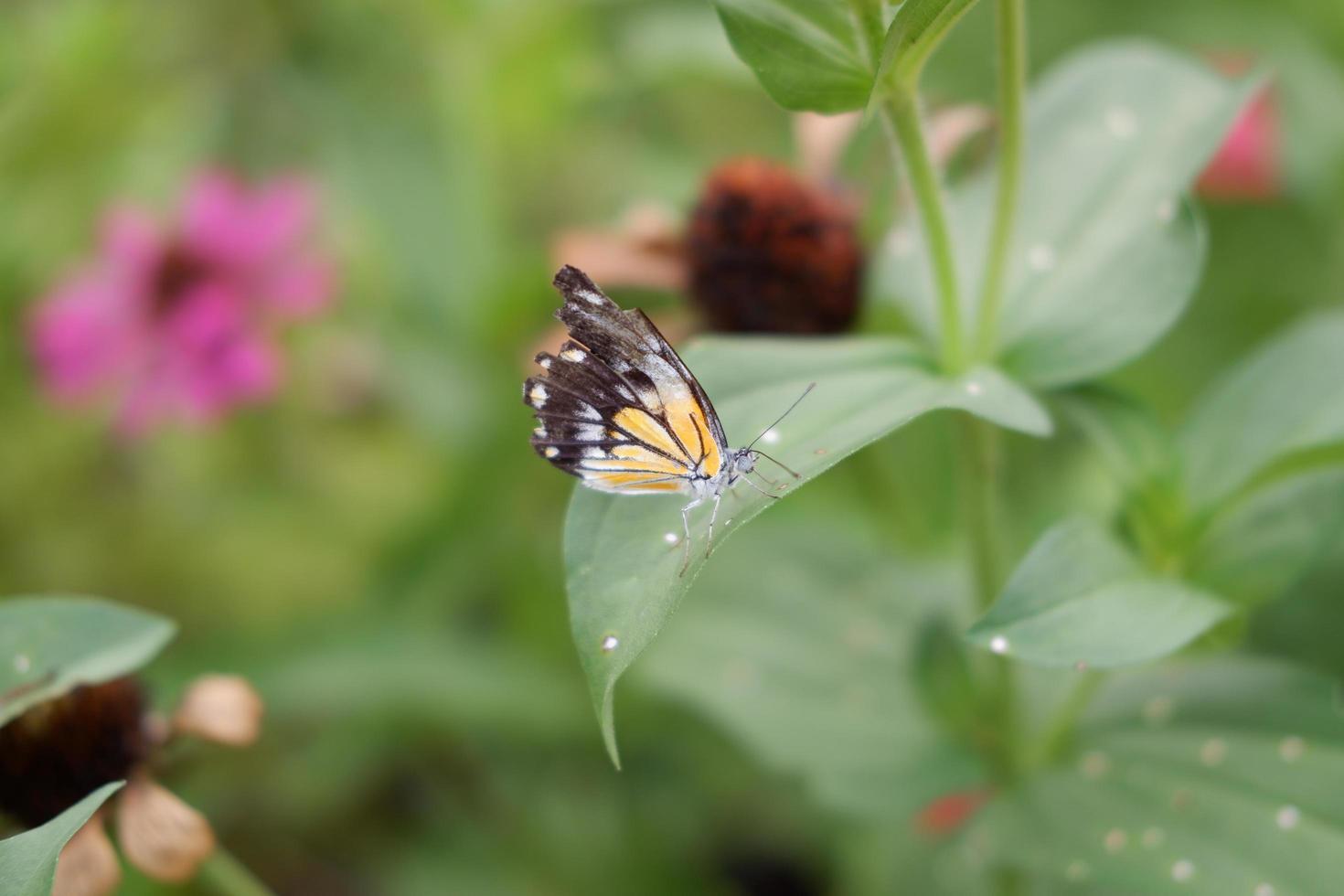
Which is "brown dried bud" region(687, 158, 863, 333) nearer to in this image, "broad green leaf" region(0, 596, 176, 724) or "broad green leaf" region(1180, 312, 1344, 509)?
"broad green leaf" region(1180, 312, 1344, 509)

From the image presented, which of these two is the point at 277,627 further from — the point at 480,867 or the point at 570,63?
the point at 570,63

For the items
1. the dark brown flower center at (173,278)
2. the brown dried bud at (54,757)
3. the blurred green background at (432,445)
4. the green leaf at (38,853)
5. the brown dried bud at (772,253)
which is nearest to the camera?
the green leaf at (38,853)

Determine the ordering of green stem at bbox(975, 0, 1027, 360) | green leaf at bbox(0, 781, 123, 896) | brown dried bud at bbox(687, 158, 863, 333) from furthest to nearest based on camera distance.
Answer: brown dried bud at bbox(687, 158, 863, 333) < green stem at bbox(975, 0, 1027, 360) < green leaf at bbox(0, 781, 123, 896)

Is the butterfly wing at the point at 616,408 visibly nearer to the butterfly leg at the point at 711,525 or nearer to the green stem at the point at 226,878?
the butterfly leg at the point at 711,525

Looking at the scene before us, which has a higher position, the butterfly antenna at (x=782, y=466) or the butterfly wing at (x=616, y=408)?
the butterfly wing at (x=616, y=408)

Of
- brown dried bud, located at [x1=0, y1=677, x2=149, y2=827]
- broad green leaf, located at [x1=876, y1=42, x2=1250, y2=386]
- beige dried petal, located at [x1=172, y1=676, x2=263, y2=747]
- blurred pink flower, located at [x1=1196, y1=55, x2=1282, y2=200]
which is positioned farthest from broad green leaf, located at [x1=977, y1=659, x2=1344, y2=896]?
blurred pink flower, located at [x1=1196, y1=55, x2=1282, y2=200]

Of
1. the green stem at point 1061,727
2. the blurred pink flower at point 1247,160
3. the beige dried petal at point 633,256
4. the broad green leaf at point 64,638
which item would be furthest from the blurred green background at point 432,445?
the broad green leaf at point 64,638
